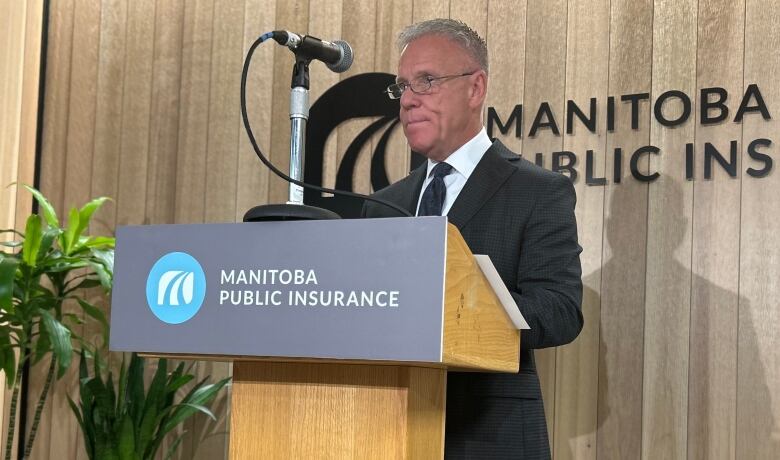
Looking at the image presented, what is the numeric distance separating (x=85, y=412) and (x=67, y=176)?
117 centimetres

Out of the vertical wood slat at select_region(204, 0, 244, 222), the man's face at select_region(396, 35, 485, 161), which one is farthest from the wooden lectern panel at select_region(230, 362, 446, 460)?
the vertical wood slat at select_region(204, 0, 244, 222)

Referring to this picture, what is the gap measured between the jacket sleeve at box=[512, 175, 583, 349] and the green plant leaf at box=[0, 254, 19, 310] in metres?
1.98

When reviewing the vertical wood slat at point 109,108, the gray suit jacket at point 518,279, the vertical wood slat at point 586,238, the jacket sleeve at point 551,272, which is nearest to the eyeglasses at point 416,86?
the gray suit jacket at point 518,279

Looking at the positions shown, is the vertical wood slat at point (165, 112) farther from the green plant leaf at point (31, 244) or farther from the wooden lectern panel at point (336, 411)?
the wooden lectern panel at point (336, 411)

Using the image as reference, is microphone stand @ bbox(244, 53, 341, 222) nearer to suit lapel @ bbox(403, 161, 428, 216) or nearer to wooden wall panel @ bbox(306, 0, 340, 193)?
suit lapel @ bbox(403, 161, 428, 216)

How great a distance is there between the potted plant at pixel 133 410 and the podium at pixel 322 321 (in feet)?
6.60

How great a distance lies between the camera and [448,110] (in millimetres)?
2270

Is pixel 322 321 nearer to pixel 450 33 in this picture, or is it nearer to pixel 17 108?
pixel 450 33

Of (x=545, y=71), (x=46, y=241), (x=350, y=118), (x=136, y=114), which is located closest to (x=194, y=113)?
(x=136, y=114)

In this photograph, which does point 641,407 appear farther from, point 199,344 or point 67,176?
point 67,176

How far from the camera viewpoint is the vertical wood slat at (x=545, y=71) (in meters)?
3.24

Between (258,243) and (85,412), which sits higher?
(258,243)

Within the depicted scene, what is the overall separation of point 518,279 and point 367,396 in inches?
24.8

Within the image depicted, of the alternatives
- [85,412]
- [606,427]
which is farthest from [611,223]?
[85,412]
